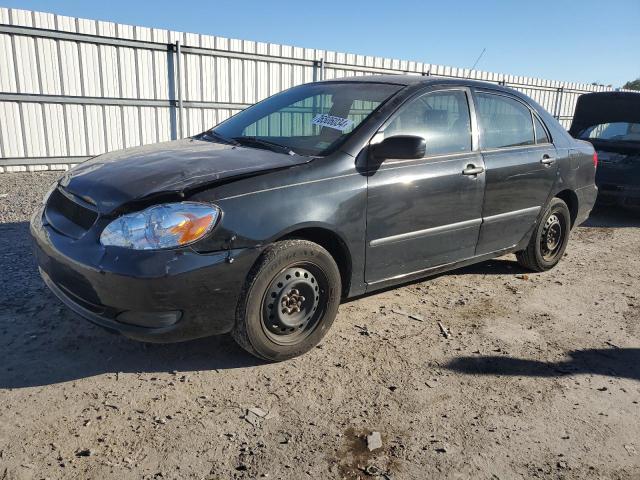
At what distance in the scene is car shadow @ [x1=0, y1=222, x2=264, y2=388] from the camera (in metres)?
2.86

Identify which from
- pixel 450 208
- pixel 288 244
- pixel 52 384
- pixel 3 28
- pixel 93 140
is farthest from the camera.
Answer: pixel 93 140

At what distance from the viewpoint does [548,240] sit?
16.4 ft

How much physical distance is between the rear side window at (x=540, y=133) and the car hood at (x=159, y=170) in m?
2.64

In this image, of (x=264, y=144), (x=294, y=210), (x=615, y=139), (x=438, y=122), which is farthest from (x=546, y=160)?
(x=615, y=139)

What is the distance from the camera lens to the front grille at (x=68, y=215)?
110 inches

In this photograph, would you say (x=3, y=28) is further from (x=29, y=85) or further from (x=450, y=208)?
(x=450, y=208)

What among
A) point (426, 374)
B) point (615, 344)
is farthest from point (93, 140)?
point (615, 344)

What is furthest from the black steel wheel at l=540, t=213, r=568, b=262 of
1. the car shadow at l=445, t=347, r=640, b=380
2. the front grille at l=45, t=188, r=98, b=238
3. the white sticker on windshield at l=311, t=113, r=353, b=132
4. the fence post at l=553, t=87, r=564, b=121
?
the fence post at l=553, t=87, r=564, b=121

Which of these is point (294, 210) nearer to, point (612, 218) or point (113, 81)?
point (612, 218)

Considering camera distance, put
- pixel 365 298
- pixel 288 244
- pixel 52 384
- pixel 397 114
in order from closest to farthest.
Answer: pixel 52 384, pixel 288 244, pixel 397 114, pixel 365 298

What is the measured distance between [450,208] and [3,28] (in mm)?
7853

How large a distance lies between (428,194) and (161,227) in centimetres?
192

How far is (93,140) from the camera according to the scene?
30.3 ft

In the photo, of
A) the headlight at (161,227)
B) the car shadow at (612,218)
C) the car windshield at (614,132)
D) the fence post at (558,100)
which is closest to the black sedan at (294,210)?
the headlight at (161,227)
